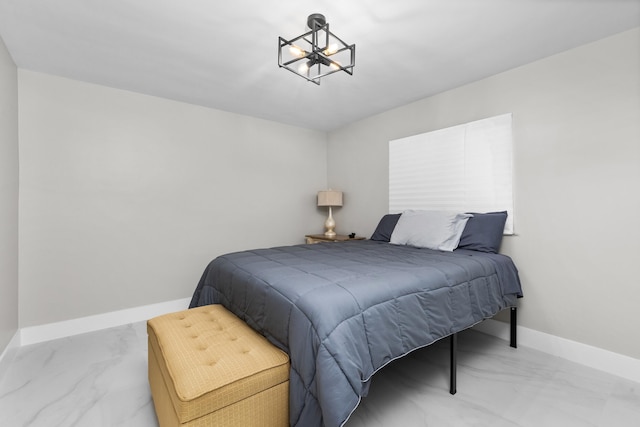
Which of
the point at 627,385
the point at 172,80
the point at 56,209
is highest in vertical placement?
the point at 172,80

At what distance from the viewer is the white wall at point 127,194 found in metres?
2.61

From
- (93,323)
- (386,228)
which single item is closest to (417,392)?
(386,228)

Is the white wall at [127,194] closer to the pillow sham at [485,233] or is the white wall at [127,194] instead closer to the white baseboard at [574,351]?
the pillow sham at [485,233]

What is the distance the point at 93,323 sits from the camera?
2820 millimetres

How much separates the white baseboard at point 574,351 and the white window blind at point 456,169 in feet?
2.87

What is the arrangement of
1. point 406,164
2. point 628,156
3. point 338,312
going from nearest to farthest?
point 338,312, point 628,156, point 406,164

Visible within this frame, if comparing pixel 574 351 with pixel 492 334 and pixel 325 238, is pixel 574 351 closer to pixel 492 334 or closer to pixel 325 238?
pixel 492 334

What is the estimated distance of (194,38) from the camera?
6.89 ft

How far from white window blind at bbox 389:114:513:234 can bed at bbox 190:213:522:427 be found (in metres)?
0.60

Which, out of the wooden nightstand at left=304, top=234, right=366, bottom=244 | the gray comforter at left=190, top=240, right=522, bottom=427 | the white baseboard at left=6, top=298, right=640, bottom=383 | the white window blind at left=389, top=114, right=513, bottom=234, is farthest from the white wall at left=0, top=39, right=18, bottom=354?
the white window blind at left=389, top=114, right=513, bottom=234

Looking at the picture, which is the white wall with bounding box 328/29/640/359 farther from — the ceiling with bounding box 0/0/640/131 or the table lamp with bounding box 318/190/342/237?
the table lamp with bounding box 318/190/342/237

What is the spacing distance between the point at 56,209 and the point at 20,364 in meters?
1.28

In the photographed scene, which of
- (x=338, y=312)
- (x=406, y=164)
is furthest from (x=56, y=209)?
(x=406, y=164)

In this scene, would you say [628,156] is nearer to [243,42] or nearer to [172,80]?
[243,42]
